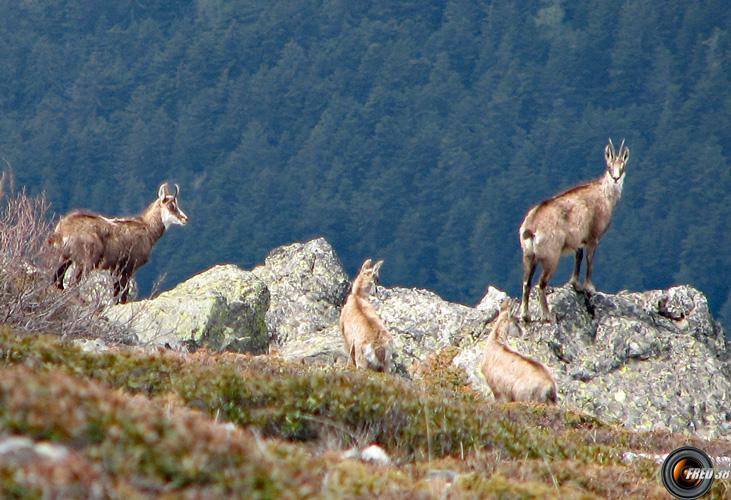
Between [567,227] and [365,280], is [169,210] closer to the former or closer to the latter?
[365,280]

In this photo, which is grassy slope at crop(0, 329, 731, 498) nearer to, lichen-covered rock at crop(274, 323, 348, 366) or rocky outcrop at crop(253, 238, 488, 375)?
lichen-covered rock at crop(274, 323, 348, 366)

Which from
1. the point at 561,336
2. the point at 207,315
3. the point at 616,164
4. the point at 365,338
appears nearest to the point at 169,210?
the point at 207,315

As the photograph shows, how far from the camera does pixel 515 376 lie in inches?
556

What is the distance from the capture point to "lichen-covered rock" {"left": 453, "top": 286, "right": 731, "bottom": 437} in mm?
16703

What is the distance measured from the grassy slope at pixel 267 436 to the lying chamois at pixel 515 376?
151 cm

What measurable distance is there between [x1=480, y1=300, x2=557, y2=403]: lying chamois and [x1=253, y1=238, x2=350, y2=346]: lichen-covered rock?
488 centimetres

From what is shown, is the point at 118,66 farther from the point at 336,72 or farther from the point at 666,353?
the point at 666,353

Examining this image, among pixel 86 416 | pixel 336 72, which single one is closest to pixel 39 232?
pixel 86 416

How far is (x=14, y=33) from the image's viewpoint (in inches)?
4296

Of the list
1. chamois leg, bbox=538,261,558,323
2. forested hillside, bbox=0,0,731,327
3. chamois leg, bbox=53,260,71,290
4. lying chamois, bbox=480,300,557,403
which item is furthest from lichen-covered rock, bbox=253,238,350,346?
forested hillside, bbox=0,0,731,327

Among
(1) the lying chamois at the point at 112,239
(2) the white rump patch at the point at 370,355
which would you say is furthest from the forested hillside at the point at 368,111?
(2) the white rump patch at the point at 370,355

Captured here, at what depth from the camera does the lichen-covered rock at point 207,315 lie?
16.2 meters

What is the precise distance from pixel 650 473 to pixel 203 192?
96.1m

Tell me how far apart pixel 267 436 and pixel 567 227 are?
1083 centimetres
